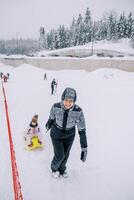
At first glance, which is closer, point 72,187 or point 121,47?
point 72,187

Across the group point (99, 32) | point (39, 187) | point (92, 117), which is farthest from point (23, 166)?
point (99, 32)

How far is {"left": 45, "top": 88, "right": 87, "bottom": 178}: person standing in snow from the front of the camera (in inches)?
163

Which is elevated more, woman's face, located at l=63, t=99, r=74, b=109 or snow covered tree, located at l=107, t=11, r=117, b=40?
snow covered tree, located at l=107, t=11, r=117, b=40

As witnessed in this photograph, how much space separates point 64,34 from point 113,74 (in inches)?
2013

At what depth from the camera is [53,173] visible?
4.88m

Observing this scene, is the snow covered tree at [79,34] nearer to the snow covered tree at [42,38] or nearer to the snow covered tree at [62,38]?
the snow covered tree at [62,38]

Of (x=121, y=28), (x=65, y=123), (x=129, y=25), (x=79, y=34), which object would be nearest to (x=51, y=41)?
(x=79, y=34)

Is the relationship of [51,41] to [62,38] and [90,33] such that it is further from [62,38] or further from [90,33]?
[90,33]

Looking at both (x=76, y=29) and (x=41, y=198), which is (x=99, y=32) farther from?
(x=41, y=198)

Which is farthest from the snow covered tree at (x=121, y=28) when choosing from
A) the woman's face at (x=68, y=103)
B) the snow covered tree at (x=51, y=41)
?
the woman's face at (x=68, y=103)

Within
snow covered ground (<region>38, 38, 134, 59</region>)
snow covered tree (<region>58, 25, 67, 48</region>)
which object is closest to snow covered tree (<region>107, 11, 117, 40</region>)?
snow covered ground (<region>38, 38, 134, 59</region>)

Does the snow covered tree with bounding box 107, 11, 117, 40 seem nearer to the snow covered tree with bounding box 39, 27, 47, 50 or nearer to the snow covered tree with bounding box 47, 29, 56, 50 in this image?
the snow covered tree with bounding box 47, 29, 56, 50

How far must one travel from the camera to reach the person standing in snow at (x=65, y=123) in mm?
4148

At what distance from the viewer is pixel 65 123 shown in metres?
4.33
